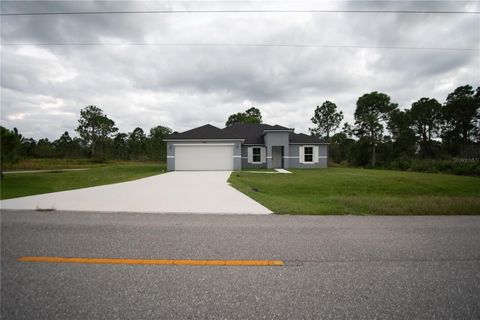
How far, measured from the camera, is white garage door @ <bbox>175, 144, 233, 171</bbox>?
65.2 feet

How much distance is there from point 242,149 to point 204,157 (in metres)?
5.04

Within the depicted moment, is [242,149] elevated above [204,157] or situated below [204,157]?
above

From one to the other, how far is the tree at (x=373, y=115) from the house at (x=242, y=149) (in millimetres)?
12446

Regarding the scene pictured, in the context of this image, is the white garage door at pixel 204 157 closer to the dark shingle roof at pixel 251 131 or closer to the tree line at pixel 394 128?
the dark shingle roof at pixel 251 131

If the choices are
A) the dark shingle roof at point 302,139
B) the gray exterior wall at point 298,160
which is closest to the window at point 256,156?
the gray exterior wall at point 298,160

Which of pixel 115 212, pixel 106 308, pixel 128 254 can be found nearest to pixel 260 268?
pixel 106 308

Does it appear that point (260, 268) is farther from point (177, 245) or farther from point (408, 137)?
point (408, 137)

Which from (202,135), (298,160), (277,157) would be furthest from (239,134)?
(298,160)

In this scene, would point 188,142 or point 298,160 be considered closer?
point 188,142

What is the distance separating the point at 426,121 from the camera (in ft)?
122

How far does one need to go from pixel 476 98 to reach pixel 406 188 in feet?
132

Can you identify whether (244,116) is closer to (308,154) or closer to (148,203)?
(308,154)

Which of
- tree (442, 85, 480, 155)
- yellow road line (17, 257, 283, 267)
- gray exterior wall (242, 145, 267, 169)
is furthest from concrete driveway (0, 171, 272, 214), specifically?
tree (442, 85, 480, 155)

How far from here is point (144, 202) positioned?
6.87 metres
